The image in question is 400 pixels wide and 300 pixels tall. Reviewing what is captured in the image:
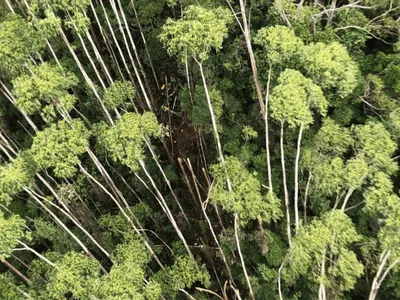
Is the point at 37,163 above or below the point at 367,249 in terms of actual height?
above

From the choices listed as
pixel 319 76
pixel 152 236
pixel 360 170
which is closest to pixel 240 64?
pixel 319 76

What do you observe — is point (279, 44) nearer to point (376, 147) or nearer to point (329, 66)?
point (329, 66)

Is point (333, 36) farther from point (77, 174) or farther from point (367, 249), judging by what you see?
point (77, 174)

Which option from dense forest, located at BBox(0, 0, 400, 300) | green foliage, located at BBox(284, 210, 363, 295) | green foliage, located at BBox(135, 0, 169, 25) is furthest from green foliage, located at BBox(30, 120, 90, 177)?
green foliage, located at BBox(135, 0, 169, 25)

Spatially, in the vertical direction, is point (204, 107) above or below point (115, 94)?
below

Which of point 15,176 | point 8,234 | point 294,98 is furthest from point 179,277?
point 294,98

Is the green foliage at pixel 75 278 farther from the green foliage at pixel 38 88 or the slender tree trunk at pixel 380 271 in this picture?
the slender tree trunk at pixel 380 271
